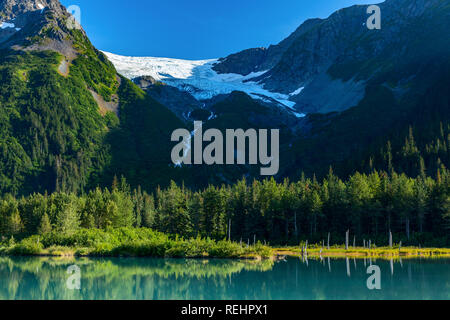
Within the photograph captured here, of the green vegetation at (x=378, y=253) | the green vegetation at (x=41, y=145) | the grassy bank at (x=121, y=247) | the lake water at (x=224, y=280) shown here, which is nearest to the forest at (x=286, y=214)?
the grassy bank at (x=121, y=247)

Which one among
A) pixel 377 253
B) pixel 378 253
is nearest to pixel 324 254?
pixel 377 253

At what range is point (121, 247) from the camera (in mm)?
63250

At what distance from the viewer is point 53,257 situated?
202 ft

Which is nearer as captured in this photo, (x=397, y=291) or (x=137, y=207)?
(x=397, y=291)

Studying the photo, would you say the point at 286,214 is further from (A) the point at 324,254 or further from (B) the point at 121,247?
(B) the point at 121,247

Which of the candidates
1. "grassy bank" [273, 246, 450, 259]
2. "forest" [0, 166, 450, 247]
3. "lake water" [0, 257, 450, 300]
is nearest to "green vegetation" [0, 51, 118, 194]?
"forest" [0, 166, 450, 247]

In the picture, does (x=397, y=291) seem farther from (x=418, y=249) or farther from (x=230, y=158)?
(x=230, y=158)

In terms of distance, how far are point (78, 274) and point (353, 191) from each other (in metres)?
53.9

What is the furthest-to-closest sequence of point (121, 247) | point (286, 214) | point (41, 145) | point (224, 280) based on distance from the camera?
point (41, 145), point (286, 214), point (121, 247), point (224, 280)

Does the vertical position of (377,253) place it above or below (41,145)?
below

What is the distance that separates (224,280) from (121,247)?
29.2 m

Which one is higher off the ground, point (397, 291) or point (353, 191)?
point (353, 191)

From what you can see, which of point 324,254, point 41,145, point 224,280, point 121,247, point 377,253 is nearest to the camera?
point 224,280
